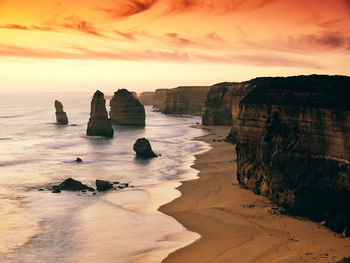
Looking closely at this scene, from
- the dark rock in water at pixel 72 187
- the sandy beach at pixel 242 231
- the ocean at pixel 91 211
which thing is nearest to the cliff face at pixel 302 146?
the sandy beach at pixel 242 231

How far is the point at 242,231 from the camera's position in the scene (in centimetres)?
2445

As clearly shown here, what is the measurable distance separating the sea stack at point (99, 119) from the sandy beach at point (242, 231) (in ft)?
165

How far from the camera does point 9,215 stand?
30.8m

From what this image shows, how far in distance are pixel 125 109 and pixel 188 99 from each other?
204 feet

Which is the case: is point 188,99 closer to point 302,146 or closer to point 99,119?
point 99,119

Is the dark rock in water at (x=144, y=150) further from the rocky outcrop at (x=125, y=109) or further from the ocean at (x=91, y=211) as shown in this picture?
the rocky outcrop at (x=125, y=109)

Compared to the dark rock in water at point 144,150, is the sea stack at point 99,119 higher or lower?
higher

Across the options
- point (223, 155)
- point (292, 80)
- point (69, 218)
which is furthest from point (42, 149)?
point (292, 80)

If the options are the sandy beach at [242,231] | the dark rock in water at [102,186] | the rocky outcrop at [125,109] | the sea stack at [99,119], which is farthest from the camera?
the rocky outcrop at [125,109]

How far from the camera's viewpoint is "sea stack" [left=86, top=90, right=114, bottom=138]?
273 feet

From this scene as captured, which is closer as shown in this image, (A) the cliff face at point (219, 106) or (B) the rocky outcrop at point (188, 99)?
(A) the cliff face at point (219, 106)

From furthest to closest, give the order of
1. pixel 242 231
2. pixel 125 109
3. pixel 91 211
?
pixel 125 109 < pixel 91 211 < pixel 242 231

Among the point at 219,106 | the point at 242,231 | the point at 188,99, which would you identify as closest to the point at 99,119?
the point at 219,106

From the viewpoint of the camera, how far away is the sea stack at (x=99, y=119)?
83.2 meters
